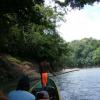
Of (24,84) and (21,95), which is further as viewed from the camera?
(24,84)

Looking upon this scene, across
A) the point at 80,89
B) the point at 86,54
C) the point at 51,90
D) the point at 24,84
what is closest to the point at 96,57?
the point at 86,54

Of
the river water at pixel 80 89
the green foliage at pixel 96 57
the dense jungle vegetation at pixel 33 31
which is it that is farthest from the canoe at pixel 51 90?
the green foliage at pixel 96 57

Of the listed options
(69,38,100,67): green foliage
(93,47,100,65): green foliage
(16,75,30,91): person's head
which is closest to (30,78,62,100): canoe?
(16,75,30,91): person's head

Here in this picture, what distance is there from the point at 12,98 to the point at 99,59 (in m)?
147

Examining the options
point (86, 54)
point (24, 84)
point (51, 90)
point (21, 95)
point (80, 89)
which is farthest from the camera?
point (86, 54)

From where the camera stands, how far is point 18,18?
28.7m

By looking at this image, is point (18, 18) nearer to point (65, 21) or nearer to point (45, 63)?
point (45, 63)

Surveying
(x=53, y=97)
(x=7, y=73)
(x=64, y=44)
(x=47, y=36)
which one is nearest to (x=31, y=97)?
(x=53, y=97)

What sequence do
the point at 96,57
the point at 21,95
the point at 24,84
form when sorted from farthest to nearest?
the point at 96,57 < the point at 24,84 < the point at 21,95

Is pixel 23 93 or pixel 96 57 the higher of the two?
pixel 23 93

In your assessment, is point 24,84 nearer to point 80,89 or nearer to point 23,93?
point 23,93

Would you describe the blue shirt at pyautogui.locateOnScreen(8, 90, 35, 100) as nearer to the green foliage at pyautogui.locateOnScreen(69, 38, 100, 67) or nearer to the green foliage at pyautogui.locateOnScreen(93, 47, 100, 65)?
the green foliage at pyautogui.locateOnScreen(69, 38, 100, 67)

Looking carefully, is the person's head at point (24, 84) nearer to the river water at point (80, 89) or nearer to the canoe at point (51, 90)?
the canoe at point (51, 90)

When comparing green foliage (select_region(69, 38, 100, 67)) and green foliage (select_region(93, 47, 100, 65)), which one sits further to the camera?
green foliage (select_region(69, 38, 100, 67))
